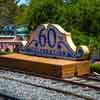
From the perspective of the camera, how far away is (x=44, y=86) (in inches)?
603

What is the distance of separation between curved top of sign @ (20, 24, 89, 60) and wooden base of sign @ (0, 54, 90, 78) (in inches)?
21.6

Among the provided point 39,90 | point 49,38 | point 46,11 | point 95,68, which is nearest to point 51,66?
point 95,68

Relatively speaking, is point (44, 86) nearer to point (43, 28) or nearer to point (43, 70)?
point (43, 70)

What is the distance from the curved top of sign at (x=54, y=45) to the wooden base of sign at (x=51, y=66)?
1.80ft

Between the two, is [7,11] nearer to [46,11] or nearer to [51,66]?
[46,11]

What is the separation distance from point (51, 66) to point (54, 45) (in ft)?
7.62

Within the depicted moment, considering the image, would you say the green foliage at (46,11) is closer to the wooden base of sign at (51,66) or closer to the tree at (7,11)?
the wooden base of sign at (51,66)

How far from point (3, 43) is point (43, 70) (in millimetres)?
19876

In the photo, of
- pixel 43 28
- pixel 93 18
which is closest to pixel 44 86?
pixel 43 28

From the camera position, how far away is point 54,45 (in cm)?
2041

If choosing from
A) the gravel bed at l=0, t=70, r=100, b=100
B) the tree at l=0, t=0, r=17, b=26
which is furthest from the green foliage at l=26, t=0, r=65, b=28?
the tree at l=0, t=0, r=17, b=26

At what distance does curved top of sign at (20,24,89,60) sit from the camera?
19.3 m

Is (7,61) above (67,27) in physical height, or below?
below

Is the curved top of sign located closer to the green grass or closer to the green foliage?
the green grass
